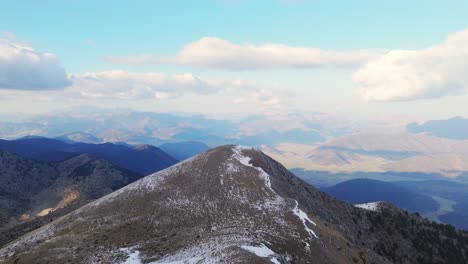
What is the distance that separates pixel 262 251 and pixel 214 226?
52.0 ft

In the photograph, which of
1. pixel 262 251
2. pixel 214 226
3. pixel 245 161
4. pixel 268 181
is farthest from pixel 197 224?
pixel 245 161

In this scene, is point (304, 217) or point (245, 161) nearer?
point (304, 217)

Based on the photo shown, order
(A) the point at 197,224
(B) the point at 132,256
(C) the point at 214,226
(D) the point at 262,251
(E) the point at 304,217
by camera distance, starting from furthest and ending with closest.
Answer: (A) the point at 197,224, (E) the point at 304,217, (C) the point at 214,226, (B) the point at 132,256, (D) the point at 262,251

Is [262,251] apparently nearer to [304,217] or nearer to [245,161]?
[304,217]

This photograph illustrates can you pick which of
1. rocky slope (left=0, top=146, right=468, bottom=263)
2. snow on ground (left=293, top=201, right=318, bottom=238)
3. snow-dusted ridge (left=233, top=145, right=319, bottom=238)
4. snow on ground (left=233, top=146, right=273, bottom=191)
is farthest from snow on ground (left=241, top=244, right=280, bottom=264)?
snow on ground (left=233, top=146, right=273, bottom=191)

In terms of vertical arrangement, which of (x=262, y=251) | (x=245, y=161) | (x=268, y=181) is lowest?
(x=262, y=251)

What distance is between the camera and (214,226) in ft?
208

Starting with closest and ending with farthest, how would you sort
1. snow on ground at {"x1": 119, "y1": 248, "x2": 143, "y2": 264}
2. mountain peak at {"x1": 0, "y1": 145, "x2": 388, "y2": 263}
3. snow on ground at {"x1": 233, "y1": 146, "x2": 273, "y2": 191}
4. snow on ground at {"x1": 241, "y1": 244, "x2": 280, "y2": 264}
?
1. snow on ground at {"x1": 241, "y1": 244, "x2": 280, "y2": 264}
2. snow on ground at {"x1": 119, "y1": 248, "x2": 143, "y2": 264}
3. mountain peak at {"x1": 0, "y1": 145, "x2": 388, "y2": 263}
4. snow on ground at {"x1": 233, "y1": 146, "x2": 273, "y2": 191}

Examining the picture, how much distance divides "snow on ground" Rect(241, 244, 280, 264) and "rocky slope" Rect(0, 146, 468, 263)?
143mm

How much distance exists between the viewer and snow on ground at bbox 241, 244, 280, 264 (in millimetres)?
47725

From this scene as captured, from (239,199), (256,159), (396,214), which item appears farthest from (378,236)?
(239,199)

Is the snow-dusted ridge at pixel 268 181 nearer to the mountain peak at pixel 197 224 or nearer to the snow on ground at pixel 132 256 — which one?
A: the mountain peak at pixel 197 224

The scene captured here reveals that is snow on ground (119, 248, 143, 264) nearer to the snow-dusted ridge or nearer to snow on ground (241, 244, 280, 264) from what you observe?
snow on ground (241, 244, 280, 264)

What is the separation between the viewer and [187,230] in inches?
2489
